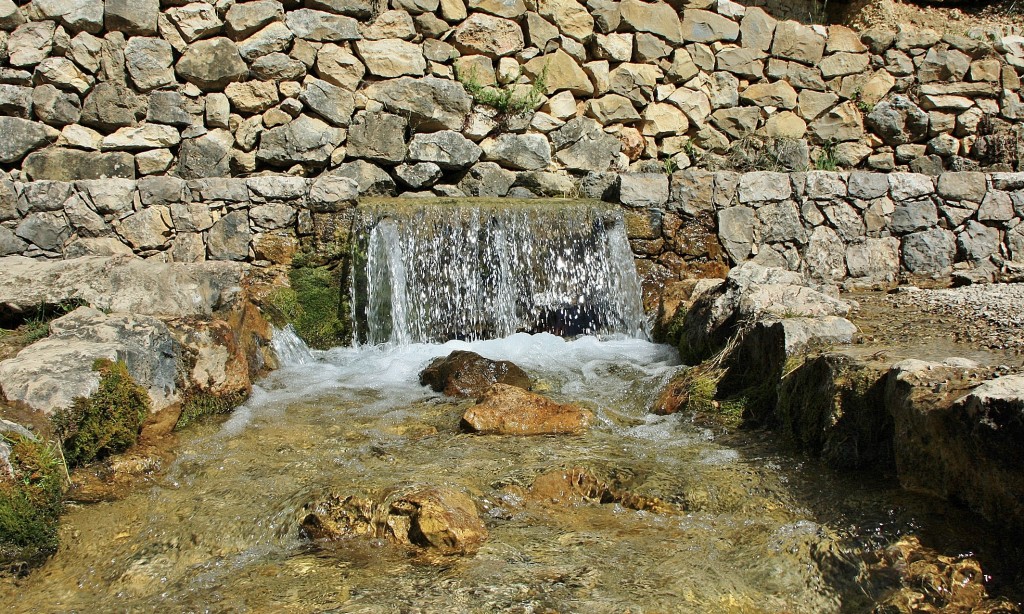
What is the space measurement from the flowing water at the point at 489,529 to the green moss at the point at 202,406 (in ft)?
0.46

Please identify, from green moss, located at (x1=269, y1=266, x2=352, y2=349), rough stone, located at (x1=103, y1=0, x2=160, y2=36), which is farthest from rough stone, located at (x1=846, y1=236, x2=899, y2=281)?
rough stone, located at (x1=103, y1=0, x2=160, y2=36)

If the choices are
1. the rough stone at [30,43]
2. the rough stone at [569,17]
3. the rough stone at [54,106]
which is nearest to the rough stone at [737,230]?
the rough stone at [569,17]

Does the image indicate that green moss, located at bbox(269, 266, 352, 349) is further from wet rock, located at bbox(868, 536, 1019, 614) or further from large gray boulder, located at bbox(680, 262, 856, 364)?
wet rock, located at bbox(868, 536, 1019, 614)

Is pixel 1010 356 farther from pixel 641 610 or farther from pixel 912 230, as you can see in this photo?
pixel 912 230

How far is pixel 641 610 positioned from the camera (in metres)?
2.21

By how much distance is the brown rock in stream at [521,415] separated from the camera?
374 centimetres

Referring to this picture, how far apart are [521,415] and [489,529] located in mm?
1134

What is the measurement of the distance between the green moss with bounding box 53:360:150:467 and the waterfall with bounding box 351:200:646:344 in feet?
7.70

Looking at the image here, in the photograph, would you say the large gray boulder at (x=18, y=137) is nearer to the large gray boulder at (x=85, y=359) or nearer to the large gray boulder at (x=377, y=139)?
the large gray boulder at (x=377, y=139)

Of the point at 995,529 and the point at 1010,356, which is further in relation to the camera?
the point at 1010,356

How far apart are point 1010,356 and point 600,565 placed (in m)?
2.20

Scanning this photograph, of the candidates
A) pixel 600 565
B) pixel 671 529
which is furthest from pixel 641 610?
pixel 671 529

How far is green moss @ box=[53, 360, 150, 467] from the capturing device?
10.4 feet

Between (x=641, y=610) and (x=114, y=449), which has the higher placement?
(x=114, y=449)
